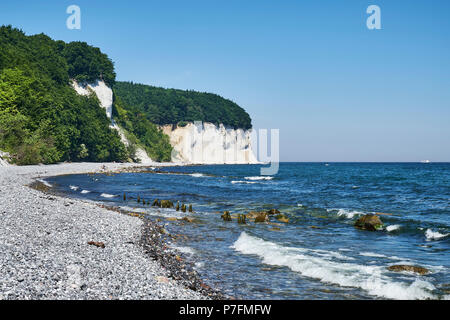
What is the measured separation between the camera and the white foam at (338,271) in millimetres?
10148

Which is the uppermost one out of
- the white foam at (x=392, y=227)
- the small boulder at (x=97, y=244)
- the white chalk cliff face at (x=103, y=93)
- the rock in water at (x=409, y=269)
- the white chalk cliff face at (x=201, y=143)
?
the white chalk cliff face at (x=103, y=93)

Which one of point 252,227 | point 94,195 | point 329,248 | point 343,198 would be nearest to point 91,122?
point 94,195

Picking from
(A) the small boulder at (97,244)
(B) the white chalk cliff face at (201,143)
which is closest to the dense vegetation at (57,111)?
(B) the white chalk cliff face at (201,143)

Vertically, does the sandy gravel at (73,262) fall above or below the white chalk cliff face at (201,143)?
below

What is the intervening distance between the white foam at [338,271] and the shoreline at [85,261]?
3525 millimetres

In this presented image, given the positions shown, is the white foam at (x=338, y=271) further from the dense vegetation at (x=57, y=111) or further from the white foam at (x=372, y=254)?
the dense vegetation at (x=57, y=111)

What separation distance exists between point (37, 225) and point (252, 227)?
11.2 meters

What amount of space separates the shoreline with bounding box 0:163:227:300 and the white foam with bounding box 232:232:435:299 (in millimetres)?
3525

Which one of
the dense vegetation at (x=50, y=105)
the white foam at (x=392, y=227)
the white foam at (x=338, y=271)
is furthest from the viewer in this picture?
the dense vegetation at (x=50, y=105)

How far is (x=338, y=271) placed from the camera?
11.8 metres

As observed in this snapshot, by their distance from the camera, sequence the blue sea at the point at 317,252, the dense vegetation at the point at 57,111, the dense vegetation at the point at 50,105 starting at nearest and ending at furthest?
the blue sea at the point at 317,252 → the dense vegetation at the point at 50,105 → the dense vegetation at the point at 57,111

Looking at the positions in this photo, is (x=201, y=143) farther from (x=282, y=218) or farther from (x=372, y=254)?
(x=372, y=254)

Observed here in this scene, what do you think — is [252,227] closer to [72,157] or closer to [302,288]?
[302,288]

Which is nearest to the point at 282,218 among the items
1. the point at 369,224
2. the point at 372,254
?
the point at 369,224
